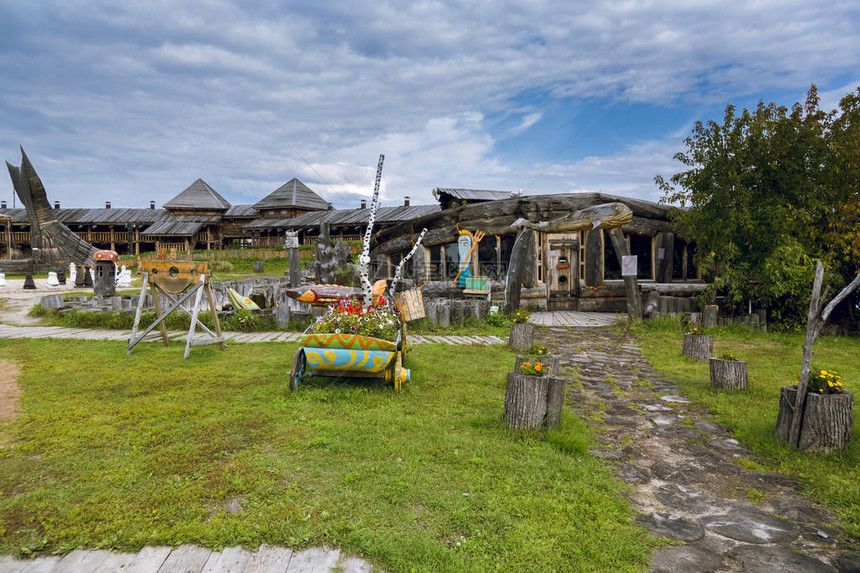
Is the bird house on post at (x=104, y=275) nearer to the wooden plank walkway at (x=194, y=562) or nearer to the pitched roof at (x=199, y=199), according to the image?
the wooden plank walkway at (x=194, y=562)

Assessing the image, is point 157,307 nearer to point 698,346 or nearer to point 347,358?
point 347,358

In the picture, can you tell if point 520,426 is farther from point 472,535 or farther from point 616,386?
point 616,386

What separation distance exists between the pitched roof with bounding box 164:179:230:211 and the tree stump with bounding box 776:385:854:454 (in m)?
48.2

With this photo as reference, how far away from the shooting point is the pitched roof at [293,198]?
42.2m

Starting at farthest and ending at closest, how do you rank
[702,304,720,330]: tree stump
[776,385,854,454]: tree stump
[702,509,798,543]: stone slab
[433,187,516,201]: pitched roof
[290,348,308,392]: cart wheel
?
1. [433,187,516,201]: pitched roof
2. [702,304,720,330]: tree stump
3. [290,348,308,392]: cart wheel
4. [776,385,854,454]: tree stump
5. [702,509,798,543]: stone slab

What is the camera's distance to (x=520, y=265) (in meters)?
12.9

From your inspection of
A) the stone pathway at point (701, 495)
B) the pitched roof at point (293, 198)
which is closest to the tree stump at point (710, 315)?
the stone pathway at point (701, 495)

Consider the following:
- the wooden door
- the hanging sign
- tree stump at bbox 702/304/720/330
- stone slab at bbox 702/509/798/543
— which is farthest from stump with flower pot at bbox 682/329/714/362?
the wooden door

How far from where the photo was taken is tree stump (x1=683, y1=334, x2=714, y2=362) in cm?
848

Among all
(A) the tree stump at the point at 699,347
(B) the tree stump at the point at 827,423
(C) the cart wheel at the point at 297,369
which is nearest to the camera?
(B) the tree stump at the point at 827,423

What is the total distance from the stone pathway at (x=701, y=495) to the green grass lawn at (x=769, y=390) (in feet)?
0.63

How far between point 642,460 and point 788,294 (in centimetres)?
1014

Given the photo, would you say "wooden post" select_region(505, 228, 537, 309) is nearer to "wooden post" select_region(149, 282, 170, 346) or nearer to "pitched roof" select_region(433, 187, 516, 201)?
"wooden post" select_region(149, 282, 170, 346)

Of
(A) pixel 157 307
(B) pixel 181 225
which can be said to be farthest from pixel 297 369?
(B) pixel 181 225
